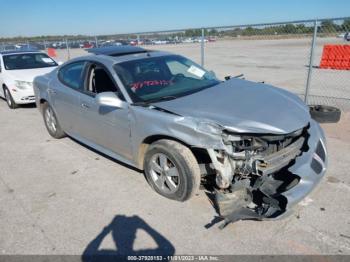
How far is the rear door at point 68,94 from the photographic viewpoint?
15.5ft

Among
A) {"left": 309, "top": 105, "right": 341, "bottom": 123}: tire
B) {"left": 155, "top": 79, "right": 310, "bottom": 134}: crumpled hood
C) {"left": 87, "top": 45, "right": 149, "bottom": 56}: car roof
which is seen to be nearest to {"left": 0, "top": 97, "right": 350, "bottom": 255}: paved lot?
{"left": 155, "top": 79, "right": 310, "bottom": 134}: crumpled hood

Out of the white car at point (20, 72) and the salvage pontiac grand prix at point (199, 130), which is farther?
the white car at point (20, 72)

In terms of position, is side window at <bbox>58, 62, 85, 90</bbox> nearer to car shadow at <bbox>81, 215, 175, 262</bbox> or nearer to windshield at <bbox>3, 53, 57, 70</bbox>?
car shadow at <bbox>81, 215, 175, 262</bbox>

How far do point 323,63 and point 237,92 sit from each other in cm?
1281

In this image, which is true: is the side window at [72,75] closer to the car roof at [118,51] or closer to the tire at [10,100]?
the car roof at [118,51]

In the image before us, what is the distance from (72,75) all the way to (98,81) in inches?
31.2

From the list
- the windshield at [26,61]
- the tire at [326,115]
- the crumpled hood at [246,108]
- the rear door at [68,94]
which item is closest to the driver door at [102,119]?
the rear door at [68,94]

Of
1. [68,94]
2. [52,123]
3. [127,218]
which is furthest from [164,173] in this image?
[52,123]

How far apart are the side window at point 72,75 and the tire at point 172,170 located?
71.8 inches

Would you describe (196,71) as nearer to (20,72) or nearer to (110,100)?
(110,100)

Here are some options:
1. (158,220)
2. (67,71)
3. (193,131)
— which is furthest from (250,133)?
(67,71)

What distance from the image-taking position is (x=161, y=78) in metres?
4.29

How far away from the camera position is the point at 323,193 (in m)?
3.69

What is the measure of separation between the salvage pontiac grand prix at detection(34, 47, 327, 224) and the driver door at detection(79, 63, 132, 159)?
14 mm
